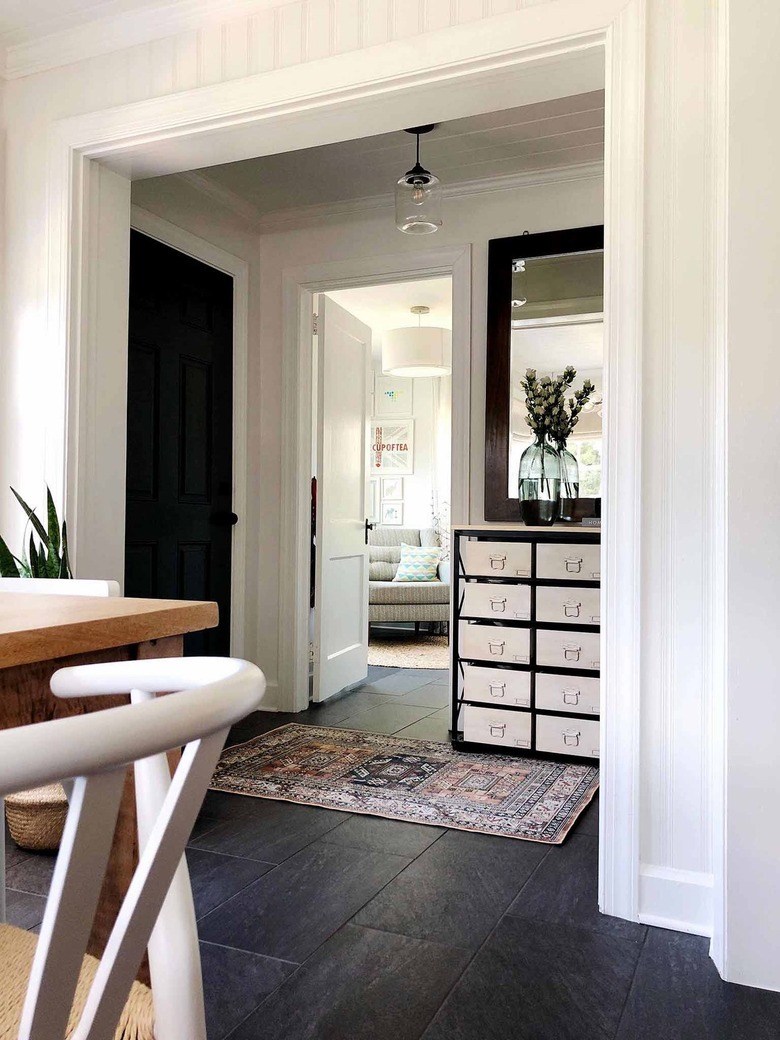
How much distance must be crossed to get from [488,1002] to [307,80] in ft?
7.86

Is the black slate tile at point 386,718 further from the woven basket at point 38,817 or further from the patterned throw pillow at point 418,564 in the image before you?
the patterned throw pillow at point 418,564

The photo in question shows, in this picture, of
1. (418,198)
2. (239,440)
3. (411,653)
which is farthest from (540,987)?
(411,653)

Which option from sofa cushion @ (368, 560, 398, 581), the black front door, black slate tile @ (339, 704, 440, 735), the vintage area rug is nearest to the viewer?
the vintage area rug

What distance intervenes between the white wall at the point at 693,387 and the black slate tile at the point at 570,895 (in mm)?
99

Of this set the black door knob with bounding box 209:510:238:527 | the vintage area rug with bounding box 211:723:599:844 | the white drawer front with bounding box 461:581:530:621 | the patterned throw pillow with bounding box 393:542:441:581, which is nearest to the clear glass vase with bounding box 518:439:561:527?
the white drawer front with bounding box 461:581:530:621

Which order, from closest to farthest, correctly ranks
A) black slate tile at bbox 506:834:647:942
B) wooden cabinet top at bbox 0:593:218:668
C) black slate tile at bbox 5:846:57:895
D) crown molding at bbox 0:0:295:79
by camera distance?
wooden cabinet top at bbox 0:593:218:668, black slate tile at bbox 506:834:647:942, black slate tile at bbox 5:846:57:895, crown molding at bbox 0:0:295:79

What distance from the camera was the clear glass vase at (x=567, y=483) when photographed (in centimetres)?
365

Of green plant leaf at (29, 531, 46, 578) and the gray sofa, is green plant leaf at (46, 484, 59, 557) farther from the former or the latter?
the gray sofa

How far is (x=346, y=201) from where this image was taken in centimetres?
409

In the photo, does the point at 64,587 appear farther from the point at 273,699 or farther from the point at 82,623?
the point at 273,699

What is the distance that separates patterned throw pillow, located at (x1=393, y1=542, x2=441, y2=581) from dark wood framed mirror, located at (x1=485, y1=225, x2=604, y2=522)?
3206mm

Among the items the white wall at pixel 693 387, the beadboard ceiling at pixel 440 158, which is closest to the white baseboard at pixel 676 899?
the white wall at pixel 693 387

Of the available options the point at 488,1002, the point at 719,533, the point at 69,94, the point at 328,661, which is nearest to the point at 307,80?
the point at 69,94

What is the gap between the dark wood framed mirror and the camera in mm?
3705
